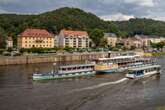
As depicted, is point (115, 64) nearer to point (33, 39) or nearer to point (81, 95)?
point (81, 95)

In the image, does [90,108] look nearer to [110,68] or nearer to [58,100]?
[58,100]

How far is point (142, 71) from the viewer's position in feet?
263

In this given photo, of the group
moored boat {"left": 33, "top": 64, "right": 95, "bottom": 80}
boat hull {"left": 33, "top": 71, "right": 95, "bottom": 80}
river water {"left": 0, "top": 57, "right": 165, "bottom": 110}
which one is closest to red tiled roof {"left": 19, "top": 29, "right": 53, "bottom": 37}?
moored boat {"left": 33, "top": 64, "right": 95, "bottom": 80}

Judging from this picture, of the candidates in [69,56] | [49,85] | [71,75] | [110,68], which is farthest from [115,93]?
[69,56]

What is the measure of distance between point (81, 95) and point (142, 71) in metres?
28.8

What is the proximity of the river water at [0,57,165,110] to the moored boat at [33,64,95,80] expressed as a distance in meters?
2.86

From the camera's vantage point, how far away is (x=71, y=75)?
81.8 meters

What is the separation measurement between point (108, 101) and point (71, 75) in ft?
98.7

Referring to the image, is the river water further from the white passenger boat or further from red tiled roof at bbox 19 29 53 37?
red tiled roof at bbox 19 29 53 37

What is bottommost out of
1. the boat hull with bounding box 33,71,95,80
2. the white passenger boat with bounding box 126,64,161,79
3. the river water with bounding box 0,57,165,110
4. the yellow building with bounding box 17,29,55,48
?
the river water with bounding box 0,57,165,110

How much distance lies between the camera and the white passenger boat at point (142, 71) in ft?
253

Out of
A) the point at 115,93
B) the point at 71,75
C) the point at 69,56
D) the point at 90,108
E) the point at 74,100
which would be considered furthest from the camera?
the point at 69,56

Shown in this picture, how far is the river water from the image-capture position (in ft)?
159

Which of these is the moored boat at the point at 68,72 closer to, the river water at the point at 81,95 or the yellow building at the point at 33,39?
the river water at the point at 81,95
